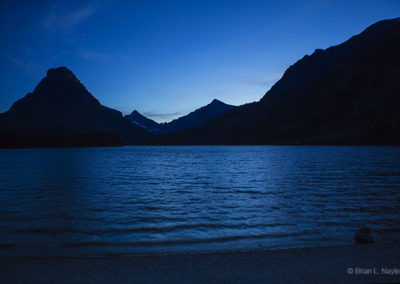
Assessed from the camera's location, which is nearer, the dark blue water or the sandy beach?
the sandy beach

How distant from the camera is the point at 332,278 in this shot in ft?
29.0

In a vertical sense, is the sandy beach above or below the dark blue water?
above

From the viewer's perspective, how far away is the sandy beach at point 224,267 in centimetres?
893

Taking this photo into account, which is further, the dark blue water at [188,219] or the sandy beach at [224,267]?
the dark blue water at [188,219]

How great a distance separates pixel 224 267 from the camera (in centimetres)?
998

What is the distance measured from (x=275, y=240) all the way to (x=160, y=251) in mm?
5837

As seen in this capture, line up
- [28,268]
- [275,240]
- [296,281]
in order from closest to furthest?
[296,281], [28,268], [275,240]

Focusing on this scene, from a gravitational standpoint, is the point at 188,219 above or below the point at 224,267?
below

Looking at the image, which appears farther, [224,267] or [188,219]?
[188,219]

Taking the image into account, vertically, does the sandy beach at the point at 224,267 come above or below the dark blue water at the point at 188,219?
above

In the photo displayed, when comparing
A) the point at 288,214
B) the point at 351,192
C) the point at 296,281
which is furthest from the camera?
the point at 351,192

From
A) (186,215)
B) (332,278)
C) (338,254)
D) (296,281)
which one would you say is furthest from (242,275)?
(186,215)

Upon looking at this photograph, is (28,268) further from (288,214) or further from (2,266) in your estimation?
(288,214)

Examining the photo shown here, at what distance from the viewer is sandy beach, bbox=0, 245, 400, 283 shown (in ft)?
29.3
